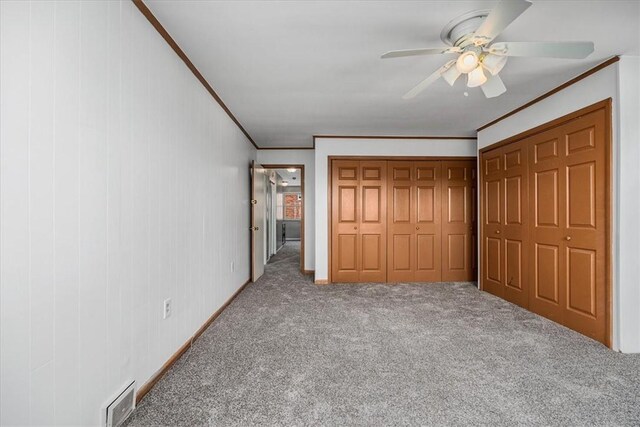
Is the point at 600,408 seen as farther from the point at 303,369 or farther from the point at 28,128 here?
the point at 28,128

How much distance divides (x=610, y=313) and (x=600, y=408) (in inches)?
44.4

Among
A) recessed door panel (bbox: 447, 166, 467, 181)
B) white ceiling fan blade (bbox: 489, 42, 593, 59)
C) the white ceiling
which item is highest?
the white ceiling

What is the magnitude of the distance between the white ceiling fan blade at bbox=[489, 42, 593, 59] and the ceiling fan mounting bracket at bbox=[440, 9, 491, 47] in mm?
163

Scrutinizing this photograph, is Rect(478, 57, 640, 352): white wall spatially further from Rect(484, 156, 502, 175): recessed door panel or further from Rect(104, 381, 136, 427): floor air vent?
Rect(104, 381, 136, 427): floor air vent

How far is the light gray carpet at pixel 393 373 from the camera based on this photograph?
59.8 inches

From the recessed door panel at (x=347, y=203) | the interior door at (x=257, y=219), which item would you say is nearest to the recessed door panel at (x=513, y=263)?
the recessed door panel at (x=347, y=203)

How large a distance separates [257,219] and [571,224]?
157 inches

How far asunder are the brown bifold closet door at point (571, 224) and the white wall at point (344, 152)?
145 centimetres

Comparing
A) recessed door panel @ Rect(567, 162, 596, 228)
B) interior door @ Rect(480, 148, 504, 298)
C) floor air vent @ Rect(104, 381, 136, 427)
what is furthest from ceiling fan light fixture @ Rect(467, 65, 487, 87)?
floor air vent @ Rect(104, 381, 136, 427)

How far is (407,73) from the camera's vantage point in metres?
2.49

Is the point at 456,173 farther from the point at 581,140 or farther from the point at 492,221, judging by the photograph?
the point at 581,140

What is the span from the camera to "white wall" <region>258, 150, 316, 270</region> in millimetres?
5219

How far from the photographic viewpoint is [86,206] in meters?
1.25

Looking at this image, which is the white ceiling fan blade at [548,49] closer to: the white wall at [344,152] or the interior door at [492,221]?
the interior door at [492,221]
